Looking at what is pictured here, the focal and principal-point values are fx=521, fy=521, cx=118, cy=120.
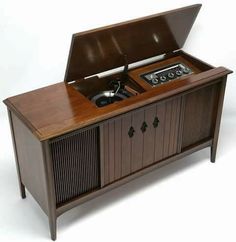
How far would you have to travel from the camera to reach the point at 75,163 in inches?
105

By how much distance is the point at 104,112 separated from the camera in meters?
2.62

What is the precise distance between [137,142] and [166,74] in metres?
0.51

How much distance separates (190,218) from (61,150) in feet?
2.79

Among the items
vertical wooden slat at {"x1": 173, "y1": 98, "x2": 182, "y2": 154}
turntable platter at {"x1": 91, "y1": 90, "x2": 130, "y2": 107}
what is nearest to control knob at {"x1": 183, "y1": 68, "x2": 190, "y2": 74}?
vertical wooden slat at {"x1": 173, "y1": 98, "x2": 182, "y2": 154}

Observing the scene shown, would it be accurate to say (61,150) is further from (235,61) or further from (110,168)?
(235,61)

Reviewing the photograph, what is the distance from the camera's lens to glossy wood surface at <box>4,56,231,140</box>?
251 centimetres

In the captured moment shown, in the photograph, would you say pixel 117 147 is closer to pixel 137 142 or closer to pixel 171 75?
pixel 137 142

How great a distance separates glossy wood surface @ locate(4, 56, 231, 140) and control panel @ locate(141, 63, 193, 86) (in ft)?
0.57

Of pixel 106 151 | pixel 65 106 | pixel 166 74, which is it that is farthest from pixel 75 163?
pixel 166 74

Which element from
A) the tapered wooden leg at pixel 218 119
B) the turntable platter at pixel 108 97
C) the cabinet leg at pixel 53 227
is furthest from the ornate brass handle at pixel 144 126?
the cabinet leg at pixel 53 227

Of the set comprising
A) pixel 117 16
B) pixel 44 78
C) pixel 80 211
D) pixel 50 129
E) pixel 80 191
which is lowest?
pixel 80 211

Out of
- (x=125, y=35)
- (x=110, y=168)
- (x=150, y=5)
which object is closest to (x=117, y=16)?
(x=150, y=5)

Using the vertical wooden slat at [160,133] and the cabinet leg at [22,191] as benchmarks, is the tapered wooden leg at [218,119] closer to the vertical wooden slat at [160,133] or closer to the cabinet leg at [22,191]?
the vertical wooden slat at [160,133]

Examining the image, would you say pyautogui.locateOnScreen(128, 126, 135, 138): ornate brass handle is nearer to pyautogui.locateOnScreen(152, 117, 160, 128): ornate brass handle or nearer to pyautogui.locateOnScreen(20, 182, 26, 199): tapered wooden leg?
pyautogui.locateOnScreen(152, 117, 160, 128): ornate brass handle
